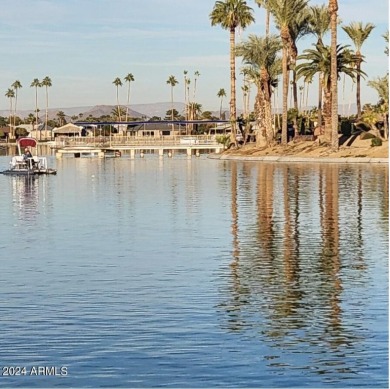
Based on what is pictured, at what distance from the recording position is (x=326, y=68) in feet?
274

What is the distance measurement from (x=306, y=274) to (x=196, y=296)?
11.2 ft

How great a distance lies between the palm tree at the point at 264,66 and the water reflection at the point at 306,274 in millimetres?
53125

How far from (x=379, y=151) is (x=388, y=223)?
4761cm

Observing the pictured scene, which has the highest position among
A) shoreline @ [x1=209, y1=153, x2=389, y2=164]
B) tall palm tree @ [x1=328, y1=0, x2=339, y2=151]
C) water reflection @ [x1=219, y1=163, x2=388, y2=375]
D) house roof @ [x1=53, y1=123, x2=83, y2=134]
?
tall palm tree @ [x1=328, y1=0, x2=339, y2=151]

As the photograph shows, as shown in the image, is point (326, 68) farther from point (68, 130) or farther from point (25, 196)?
point (68, 130)

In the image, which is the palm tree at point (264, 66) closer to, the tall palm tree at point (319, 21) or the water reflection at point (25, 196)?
the tall palm tree at point (319, 21)

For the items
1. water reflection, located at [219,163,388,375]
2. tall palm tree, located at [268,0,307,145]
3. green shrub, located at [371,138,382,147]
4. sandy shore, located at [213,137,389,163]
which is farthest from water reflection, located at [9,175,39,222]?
tall palm tree, located at [268,0,307,145]

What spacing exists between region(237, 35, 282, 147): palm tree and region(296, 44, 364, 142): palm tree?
8.69 m

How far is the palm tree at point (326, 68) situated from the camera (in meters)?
82.2

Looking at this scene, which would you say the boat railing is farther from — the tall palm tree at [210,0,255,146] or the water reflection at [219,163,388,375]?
the water reflection at [219,163,388,375]

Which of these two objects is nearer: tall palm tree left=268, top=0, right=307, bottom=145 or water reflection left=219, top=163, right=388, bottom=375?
water reflection left=219, top=163, right=388, bottom=375

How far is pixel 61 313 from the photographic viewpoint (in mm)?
16547

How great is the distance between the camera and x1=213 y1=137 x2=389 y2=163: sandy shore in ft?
251

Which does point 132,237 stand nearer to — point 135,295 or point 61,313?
point 135,295
